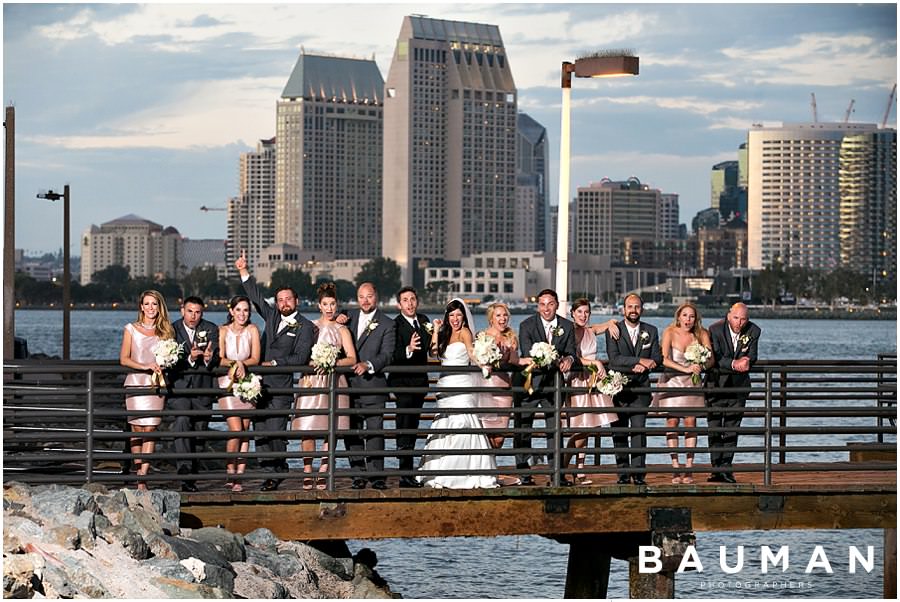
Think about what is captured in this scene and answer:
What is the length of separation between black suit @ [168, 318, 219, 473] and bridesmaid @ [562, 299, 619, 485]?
2.99 metres

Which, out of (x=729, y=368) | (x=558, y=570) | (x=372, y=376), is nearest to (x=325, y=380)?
(x=372, y=376)

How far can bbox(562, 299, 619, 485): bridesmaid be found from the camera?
13.3 m

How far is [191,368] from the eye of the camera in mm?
12688

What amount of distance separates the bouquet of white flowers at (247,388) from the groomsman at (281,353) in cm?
24

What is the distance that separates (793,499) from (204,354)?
519cm

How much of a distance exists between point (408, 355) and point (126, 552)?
3237 millimetres

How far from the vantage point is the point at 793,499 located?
13.5m

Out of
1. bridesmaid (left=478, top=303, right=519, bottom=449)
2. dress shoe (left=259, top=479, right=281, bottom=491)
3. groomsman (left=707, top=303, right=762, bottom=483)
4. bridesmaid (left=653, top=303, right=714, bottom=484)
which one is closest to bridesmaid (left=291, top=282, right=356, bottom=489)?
dress shoe (left=259, top=479, right=281, bottom=491)

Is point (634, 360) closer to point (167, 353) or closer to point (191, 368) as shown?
point (191, 368)

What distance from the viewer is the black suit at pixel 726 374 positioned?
13594 millimetres

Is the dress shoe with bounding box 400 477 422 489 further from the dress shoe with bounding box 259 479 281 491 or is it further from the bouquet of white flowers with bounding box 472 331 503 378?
the bouquet of white flowers with bounding box 472 331 503 378

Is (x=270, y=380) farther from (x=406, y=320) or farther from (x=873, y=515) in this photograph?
(x=873, y=515)

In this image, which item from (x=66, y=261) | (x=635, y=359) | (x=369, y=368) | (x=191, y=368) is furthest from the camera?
(x=66, y=261)

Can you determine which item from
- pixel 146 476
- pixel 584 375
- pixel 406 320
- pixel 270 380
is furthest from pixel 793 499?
pixel 146 476
